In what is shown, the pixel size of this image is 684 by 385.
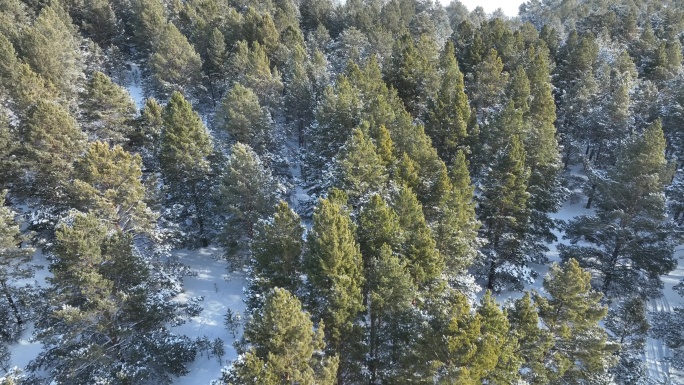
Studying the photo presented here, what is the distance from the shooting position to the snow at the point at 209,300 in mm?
25562

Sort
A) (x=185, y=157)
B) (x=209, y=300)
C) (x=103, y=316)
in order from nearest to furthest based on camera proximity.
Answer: (x=103, y=316), (x=209, y=300), (x=185, y=157)

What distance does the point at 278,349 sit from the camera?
55.7 feet

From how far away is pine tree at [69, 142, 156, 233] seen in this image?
24750mm

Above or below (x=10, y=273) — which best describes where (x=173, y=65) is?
above

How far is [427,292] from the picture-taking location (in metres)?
22.2

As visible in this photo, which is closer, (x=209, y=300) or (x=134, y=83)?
(x=209, y=300)

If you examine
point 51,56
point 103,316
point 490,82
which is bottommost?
point 103,316

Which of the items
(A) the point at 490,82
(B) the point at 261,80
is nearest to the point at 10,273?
(B) the point at 261,80

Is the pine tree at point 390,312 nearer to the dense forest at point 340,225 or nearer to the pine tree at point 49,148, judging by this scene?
the dense forest at point 340,225

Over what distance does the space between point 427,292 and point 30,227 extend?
25.7 m

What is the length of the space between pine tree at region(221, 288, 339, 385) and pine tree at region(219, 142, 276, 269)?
11804 millimetres

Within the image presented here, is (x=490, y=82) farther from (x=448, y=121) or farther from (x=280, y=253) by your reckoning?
(x=280, y=253)

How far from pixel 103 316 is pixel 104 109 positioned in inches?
667

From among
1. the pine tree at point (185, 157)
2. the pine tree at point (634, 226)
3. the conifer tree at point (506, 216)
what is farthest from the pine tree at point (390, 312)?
the pine tree at point (634, 226)
